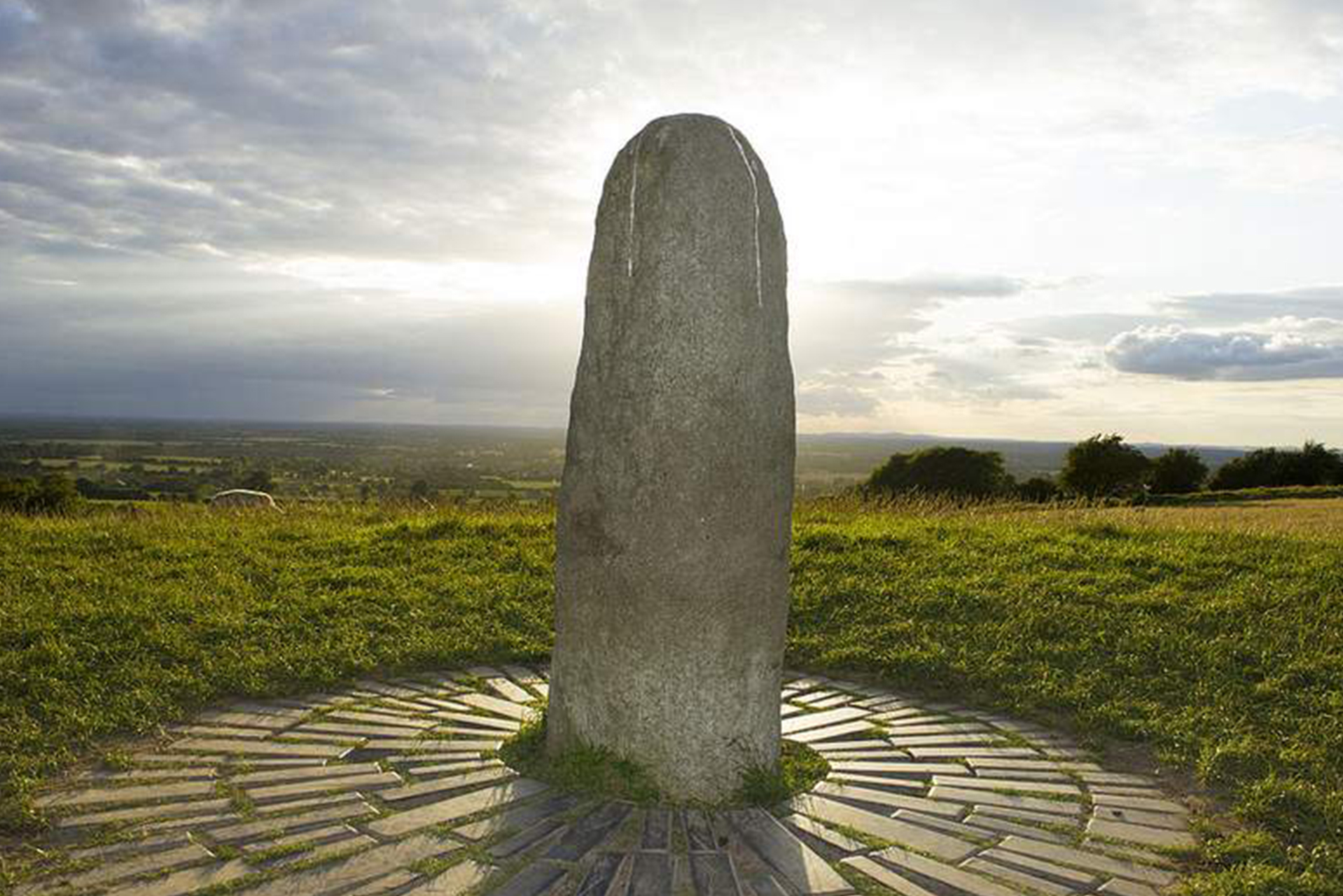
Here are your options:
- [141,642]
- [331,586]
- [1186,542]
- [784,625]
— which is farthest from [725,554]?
[1186,542]

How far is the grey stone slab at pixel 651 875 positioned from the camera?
3.90 metres

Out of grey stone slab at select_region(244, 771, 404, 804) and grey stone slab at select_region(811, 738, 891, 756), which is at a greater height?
grey stone slab at select_region(811, 738, 891, 756)

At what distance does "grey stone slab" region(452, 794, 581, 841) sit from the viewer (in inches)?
171

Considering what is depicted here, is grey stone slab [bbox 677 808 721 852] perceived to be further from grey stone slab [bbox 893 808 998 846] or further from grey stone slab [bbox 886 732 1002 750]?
grey stone slab [bbox 886 732 1002 750]

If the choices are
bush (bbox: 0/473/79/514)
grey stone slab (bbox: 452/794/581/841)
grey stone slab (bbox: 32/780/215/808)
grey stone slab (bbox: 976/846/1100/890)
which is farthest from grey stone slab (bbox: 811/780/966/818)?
bush (bbox: 0/473/79/514)

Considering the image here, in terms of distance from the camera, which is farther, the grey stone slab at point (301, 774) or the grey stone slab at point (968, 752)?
the grey stone slab at point (968, 752)

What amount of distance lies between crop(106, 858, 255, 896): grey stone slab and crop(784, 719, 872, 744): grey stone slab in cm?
287

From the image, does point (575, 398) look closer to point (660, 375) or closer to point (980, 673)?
point (660, 375)

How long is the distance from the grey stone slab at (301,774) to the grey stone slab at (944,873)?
232 centimetres

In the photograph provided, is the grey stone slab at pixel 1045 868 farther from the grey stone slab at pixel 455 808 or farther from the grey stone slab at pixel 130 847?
the grey stone slab at pixel 130 847

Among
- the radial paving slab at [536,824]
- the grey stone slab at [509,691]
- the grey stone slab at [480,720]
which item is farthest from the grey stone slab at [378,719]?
the grey stone slab at [509,691]

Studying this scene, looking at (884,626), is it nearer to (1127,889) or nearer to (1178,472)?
(1127,889)

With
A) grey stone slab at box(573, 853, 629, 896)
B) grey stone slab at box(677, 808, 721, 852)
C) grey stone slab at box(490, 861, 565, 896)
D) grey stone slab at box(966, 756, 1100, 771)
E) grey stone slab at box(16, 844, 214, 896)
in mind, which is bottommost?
grey stone slab at box(16, 844, 214, 896)

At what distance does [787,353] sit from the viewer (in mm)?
5207
